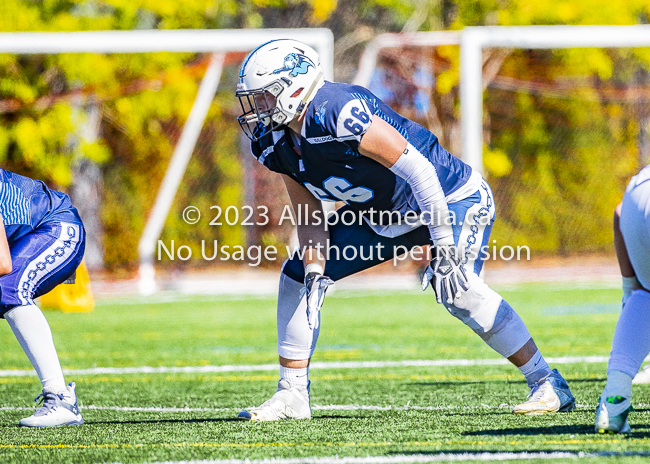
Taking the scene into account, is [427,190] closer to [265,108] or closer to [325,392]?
[265,108]

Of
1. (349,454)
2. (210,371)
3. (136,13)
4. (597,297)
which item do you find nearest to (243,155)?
(136,13)

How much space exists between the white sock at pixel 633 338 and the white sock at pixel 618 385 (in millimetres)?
15

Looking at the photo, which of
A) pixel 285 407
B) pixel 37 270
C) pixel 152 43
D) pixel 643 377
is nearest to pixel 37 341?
pixel 37 270

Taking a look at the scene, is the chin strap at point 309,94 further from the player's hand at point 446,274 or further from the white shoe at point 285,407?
the white shoe at point 285,407

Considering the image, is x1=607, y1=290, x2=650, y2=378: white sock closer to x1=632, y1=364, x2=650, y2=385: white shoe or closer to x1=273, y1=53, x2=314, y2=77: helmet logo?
x1=273, y1=53, x2=314, y2=77: helmet logo

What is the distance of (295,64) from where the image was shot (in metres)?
3.54

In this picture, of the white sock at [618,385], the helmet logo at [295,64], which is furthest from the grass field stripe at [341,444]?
the helmet logo at [295,64]

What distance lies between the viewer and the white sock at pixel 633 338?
286 cm

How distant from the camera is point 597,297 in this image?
10.3 metres

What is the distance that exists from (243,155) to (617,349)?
Answer: 11.7m

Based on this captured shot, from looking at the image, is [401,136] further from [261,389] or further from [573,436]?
[261,389]

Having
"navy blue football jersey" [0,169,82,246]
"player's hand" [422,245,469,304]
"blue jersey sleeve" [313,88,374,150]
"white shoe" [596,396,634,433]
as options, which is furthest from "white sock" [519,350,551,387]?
"navy blue football jersey" [0,169,82,246]

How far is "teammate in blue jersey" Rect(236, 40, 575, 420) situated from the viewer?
340cm

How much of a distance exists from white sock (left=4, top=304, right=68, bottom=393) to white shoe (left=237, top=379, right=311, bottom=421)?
2.57 feet
